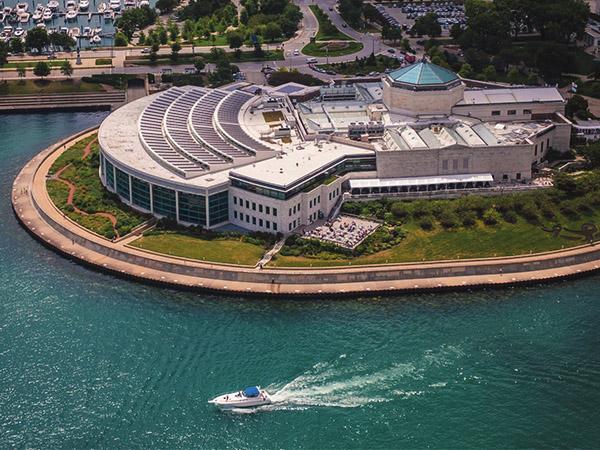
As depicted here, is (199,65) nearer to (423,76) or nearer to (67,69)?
(67,69)

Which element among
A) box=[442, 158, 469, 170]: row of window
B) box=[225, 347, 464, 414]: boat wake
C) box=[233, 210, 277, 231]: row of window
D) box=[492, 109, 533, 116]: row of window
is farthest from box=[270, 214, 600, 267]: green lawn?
box=[492, 109, 533, 116]: row of window

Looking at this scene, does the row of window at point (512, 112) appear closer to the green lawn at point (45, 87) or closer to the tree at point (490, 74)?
the tree at point (490, 74)

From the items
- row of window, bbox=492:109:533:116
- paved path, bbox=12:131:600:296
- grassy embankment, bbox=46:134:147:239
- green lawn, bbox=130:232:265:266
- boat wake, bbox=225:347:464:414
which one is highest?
row of window, bbox=492:109:533:116

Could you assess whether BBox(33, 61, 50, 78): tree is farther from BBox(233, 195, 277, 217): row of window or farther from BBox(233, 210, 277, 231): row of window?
BBox(233, 210, 277, 231): row of window

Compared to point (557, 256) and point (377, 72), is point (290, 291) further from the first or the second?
point (377, 72)

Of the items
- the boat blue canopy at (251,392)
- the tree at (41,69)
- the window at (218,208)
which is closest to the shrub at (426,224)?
the window at (218,208)

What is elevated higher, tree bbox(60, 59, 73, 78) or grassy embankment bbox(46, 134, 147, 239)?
tree bbox(60, 59, 73, 78)
